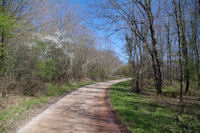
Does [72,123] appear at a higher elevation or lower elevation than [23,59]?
lower

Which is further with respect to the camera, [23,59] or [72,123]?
[23,59]

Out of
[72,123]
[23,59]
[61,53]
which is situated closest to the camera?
[72,123]

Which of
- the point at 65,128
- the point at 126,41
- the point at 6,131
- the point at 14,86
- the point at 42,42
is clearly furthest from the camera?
the point at 126,41

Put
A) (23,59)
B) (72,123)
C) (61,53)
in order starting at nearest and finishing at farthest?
(72,123) < (23,59) < (61,53)

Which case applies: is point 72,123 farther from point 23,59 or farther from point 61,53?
point 61,53

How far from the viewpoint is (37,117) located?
4.60m

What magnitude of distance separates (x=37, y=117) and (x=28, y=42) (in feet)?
24.0

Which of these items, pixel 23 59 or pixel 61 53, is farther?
pixel 61 53

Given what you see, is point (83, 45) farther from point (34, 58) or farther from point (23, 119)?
point (23, 119)

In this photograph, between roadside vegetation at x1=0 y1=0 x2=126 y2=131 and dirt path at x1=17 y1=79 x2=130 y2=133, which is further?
roadside vegetation at x1=0 y1=0 x2=126 y2=131

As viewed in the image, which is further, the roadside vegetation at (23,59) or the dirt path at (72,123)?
the roadside vegetation at (23,59)

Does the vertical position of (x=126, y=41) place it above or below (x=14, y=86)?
above

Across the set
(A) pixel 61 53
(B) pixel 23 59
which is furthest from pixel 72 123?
(A) pixel 61 53

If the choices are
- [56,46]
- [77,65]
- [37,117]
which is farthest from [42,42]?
[77,65]
